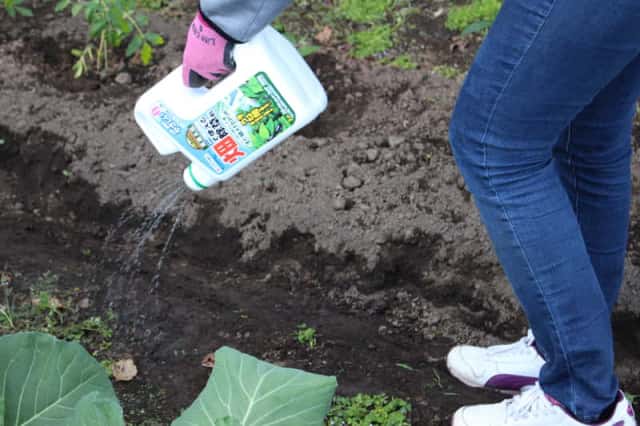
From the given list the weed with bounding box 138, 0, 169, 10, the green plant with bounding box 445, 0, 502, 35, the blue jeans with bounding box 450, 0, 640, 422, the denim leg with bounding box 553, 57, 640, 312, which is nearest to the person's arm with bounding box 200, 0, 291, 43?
the blue jeans with bounding box 450, 0, 640, 422

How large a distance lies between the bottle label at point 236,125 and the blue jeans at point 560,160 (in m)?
0.55

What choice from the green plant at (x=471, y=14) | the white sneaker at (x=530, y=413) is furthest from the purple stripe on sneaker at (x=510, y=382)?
the green plant at (x=471, y=14)

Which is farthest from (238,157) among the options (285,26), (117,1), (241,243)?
(285,26)

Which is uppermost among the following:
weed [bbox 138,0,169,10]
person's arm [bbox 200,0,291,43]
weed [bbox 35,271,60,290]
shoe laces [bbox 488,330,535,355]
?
person's arm [bbox 200,0,291,43]

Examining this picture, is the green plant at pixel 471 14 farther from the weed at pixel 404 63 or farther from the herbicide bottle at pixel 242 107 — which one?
the herbicide bottle at pixel 242 107

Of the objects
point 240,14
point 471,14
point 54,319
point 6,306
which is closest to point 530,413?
point 240,14

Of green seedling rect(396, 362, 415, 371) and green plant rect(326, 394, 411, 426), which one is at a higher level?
green plant rect(326, 394, 411, 426)

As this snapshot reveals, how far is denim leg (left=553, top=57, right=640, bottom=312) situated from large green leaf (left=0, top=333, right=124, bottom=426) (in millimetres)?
1018

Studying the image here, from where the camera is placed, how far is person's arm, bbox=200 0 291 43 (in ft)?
5.26

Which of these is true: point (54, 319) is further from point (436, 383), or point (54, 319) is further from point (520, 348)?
point (520, 348)

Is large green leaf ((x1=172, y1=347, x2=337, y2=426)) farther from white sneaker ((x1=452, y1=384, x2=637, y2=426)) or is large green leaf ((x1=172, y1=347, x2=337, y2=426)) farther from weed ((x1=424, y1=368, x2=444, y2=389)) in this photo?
weed ((x1=424, y1=368, x2=444, y2=389))

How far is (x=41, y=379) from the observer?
51.3 inches

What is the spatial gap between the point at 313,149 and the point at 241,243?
0.44 m

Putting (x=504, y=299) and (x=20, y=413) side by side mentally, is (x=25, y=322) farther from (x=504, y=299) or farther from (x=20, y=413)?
(x=504, y=299)
